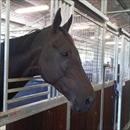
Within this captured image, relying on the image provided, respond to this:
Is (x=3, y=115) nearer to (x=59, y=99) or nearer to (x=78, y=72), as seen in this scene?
(x=78, y=72)

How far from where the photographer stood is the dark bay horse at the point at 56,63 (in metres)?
1.19

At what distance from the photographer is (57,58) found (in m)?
1.20

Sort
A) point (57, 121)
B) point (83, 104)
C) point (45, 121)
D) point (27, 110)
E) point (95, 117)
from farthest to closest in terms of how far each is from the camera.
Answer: point (95, 117), point (57, 121), point (45, 121), point (27, 110), point (83, 104)

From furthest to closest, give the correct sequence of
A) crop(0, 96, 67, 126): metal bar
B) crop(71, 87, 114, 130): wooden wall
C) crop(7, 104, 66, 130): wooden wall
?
1. crop(71, 87, 114, 130): wooden wall
2. crop(7, 104, 66, 130): wooden wall
3. crop(0, 96, 67, 126): metal bar

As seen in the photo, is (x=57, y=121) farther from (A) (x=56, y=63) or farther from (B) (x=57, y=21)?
(B) (x=57, y=21)

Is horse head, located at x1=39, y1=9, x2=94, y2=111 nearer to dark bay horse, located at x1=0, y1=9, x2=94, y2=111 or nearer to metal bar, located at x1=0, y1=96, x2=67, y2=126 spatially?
dark bay horse, located at x1=0, y1=9, x2=94, y2=111

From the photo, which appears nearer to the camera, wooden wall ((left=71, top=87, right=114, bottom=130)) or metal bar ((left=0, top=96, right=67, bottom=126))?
metal bar ((left=0, top=96, right=67, bottom=126))

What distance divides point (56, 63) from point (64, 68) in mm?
55

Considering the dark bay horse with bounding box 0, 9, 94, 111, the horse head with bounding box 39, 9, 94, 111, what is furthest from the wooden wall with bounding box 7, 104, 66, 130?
the horse head with bounding box 39, 9, 94, 111

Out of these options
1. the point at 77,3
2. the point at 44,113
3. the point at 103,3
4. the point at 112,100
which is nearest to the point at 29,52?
the point at 44,113

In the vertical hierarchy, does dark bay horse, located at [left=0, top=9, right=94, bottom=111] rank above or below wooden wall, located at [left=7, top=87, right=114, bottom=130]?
above

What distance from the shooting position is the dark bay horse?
46.7 inches

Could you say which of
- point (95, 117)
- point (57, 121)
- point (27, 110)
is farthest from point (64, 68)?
point (95, 117)

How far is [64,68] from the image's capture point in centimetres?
120
